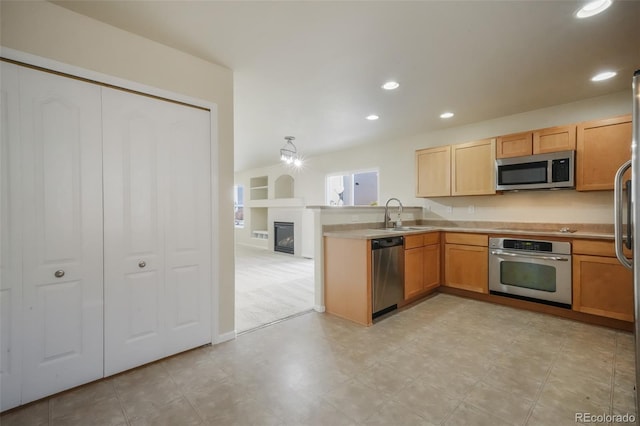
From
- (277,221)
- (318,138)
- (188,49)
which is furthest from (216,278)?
(277,221)

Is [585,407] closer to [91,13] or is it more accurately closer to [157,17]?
[157,17]

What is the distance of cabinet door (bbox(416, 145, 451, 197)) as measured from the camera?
4.20 metres

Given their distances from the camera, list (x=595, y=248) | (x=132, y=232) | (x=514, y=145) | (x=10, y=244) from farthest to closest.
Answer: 1. (x=514, y=145)
2. (x=595, y=248)
3. (x=132, y=232)
4. (x=10, y=244)

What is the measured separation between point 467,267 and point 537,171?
1.45 metres

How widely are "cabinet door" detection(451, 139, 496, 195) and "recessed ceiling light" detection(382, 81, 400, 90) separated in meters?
1.65

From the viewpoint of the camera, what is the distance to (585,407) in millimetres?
1690

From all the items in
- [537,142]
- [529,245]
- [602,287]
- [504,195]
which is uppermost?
[537,142]

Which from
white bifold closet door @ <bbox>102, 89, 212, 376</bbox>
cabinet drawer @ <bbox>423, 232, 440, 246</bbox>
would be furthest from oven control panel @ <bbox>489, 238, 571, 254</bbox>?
white bifold closet door @ <bbox>102, 89, 212, 376</bbox>

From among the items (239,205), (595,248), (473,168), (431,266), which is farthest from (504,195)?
(239,205)

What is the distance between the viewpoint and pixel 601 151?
118 inches

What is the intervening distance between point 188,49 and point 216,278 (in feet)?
6.48

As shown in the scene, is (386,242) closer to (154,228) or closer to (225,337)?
(225,337)

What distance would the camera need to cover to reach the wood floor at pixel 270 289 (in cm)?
322

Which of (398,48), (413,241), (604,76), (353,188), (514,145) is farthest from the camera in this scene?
(353,188)
